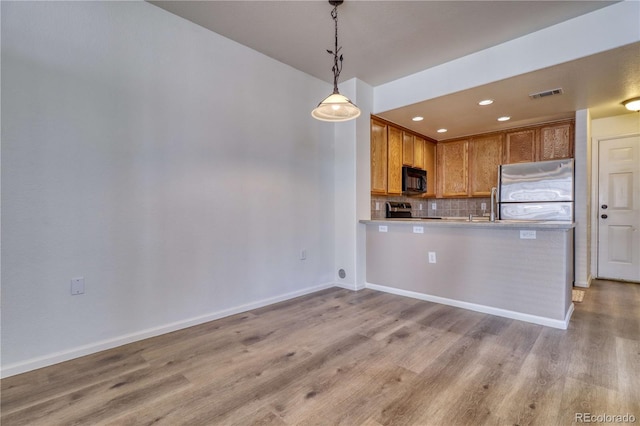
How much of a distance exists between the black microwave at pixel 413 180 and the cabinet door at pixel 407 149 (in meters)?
0.13

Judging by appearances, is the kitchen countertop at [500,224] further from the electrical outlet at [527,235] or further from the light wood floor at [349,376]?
the light wood floor at [349,376]

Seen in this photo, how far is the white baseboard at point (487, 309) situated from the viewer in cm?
264

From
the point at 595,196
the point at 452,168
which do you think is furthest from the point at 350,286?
the point at 595,196

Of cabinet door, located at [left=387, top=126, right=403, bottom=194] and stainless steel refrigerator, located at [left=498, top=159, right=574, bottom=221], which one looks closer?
stainless steel refrigerator, located at [left=498, top=159, right=574, bottom=221]

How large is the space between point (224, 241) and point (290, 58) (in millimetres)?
2174

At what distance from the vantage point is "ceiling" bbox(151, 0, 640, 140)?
2.48m

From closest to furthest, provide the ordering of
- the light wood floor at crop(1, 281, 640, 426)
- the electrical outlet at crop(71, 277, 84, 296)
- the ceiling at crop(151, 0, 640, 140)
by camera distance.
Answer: the light wood floor at crop(1, 281, 640, 426)
the electrical outlet at crop(71, 277, 84, 296)
the ceiling at crop(151, 0, 640, 140)

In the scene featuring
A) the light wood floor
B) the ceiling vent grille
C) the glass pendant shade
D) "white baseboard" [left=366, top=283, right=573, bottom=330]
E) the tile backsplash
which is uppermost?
the ceiling vent grille

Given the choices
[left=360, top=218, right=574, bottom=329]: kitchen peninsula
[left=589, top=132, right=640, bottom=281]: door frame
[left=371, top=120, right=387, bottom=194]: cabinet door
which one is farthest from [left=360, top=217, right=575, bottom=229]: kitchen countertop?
[left=589, top=132, right=640, bottom=281]: door frame

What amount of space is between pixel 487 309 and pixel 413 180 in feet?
8.00

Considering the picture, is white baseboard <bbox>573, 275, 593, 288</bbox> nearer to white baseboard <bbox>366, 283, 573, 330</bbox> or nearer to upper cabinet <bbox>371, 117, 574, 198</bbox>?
white baseboard <bbox>366, 283, 573, 330</bbox>

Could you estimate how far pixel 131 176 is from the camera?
2371 millimetres

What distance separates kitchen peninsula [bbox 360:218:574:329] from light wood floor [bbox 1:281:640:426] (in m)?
0.16

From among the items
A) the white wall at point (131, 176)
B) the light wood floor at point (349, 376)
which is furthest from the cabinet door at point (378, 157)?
the light wood floor at point (349, 376)
